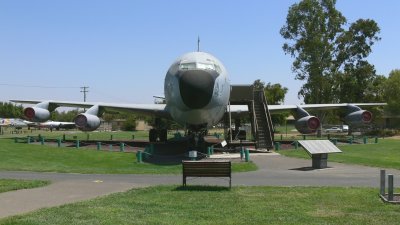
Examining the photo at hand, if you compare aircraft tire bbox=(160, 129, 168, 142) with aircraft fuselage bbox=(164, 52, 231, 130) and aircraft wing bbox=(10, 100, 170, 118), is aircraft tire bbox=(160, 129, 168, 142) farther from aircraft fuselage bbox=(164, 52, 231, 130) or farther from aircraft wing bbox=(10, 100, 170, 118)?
aircraft fuselage bbox=(164, 52, 231, 130)

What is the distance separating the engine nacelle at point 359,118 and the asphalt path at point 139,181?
16.8m

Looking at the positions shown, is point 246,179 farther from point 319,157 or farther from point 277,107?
point 277,107

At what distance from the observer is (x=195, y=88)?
2155 centimetres

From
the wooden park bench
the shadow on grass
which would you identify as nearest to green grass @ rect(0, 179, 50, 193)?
the shadow on grass

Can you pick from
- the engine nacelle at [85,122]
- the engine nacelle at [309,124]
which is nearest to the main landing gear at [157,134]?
the engine nacelle at [85,122]

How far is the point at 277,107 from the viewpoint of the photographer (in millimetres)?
37750

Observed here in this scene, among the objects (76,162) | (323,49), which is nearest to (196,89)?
(76,162)

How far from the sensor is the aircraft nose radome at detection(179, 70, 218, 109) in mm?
21609

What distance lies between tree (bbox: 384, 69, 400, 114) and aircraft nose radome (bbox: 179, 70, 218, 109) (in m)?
50.0

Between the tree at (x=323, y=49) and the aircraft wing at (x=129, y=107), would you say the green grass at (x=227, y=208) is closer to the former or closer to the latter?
the aircraft wing at (x=129, y=107)

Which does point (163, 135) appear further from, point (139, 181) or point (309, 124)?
point (139, 181)

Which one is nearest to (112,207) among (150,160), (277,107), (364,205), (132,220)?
(132,220)

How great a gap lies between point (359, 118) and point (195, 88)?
64.8ft

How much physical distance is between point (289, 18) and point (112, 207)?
51.7 meters
